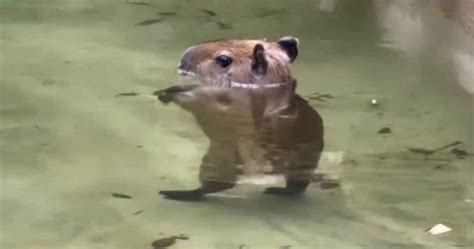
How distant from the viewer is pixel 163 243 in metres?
3.12

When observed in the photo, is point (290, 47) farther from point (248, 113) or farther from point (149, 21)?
point (149, 21)

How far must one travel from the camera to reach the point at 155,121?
4297 millimetres

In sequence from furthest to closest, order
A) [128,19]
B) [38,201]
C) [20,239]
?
[128,19], [38,201], [20,239]

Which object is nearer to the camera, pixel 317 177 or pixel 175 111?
pixel 317 177

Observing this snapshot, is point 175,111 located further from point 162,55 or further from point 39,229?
point 39,229

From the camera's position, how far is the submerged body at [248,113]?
3738 millimetres

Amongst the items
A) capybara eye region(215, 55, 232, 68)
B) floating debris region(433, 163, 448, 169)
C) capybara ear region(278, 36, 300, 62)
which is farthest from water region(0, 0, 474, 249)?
capybara eye region(215, 55, 232, 68)

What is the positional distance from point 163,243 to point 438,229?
0.89 m

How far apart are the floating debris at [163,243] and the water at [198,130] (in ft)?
0.10

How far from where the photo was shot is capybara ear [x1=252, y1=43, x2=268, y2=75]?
15.9 feet

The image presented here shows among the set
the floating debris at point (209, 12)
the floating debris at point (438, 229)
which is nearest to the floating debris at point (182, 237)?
the floating debris at point (438, 229)

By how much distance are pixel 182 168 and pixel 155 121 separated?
598 millimetres

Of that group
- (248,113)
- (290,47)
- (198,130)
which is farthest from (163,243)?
(290,47)

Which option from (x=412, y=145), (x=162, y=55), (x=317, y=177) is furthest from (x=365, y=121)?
(x=162, y=55)
